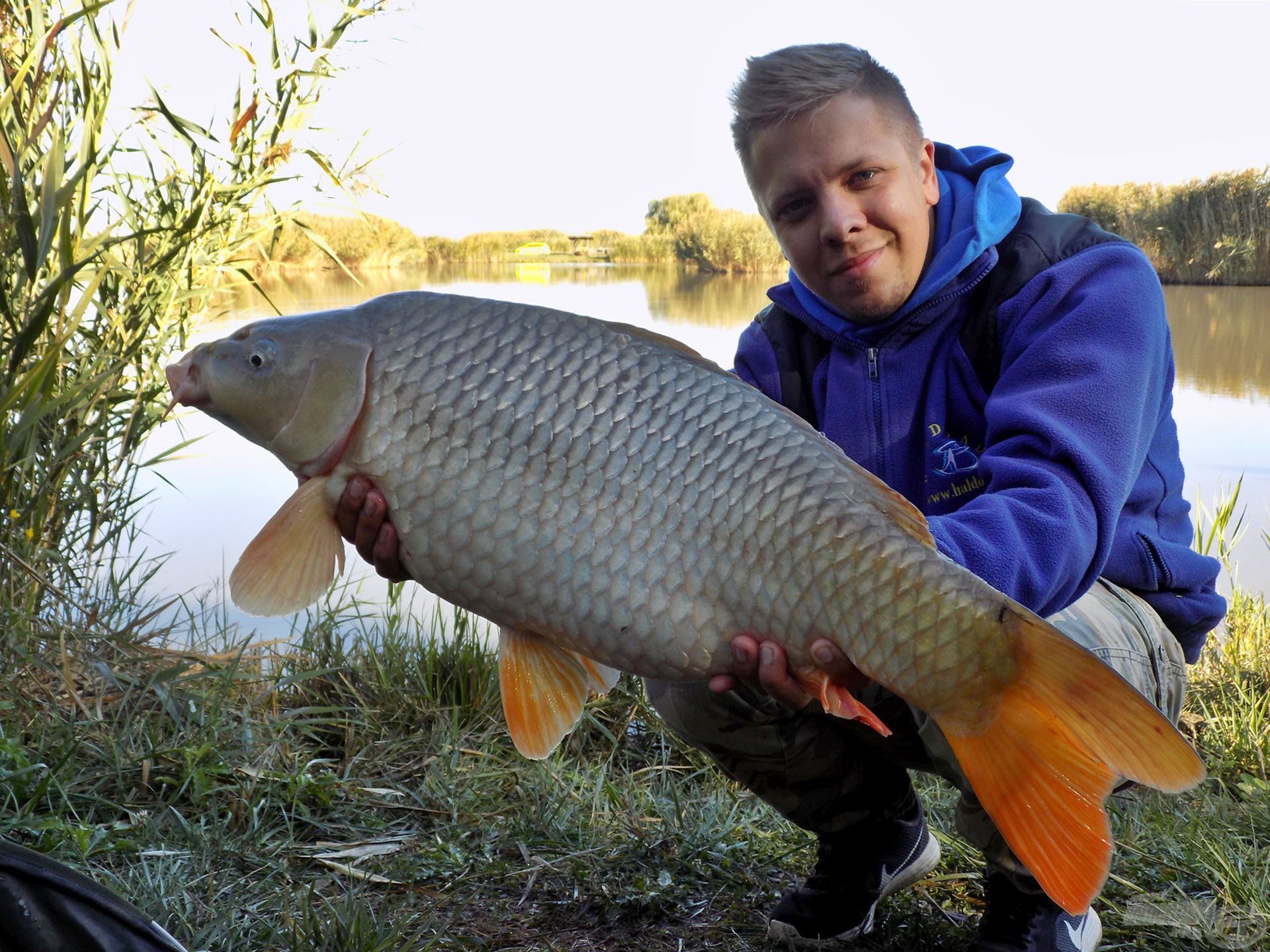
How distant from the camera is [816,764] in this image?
1596mm

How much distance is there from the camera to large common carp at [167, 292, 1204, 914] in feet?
3.39

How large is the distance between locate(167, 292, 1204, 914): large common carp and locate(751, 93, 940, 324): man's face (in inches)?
24.0

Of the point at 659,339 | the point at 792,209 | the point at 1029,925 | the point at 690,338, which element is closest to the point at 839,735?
the point at 1029,925

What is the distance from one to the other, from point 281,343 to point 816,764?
0.96 meters

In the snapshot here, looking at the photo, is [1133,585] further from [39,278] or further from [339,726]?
[39,278]

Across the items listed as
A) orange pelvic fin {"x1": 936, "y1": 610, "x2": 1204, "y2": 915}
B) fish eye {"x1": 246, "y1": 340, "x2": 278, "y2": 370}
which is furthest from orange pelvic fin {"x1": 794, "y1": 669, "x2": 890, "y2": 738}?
fish eye {"x1": 246, "y1": 340, "x2": 278, "y2": 370}

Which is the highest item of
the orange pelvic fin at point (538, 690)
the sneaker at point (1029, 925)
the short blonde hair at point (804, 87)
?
the short blonde hair at point (804, 87)

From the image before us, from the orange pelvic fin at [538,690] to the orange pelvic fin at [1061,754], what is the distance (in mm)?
444

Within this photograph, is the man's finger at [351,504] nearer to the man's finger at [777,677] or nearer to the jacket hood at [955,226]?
the man's finger at [777,677]

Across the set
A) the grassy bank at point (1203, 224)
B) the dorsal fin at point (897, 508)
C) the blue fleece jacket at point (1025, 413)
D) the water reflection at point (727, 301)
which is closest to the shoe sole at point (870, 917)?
the blue fleece jacket at point (1025, 413)

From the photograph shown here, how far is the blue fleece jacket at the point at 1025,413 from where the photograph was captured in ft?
4.26

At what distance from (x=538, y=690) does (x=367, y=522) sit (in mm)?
276

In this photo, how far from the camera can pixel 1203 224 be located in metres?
8.88

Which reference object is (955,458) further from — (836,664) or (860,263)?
(836,664)
